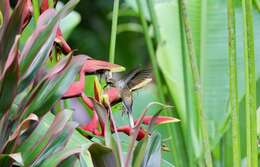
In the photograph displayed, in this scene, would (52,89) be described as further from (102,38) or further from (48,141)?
(102,38)

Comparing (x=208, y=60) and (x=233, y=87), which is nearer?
(x=233, y=87)

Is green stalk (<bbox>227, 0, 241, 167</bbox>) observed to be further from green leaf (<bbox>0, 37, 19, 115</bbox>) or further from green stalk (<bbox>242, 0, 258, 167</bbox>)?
green leaf (<bbox>0, 37, 19, 115</bbox>)

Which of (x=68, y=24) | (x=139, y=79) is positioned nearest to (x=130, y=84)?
(x=139, y=79)

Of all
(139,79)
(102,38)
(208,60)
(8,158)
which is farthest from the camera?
(102,38)

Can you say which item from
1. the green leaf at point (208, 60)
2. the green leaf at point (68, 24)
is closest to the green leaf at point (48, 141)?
the green leaf at point (208, 60)

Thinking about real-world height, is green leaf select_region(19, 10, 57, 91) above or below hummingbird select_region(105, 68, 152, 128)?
above

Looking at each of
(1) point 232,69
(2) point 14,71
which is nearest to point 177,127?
(1) point 232,69

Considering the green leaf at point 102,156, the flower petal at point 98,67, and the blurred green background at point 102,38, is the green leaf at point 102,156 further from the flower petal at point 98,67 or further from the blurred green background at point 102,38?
the blurred green background at point 102,38

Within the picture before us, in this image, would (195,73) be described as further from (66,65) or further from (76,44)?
(76,44)

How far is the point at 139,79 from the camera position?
0.73 meters

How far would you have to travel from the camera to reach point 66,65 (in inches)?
26.4

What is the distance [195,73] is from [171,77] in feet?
1.42

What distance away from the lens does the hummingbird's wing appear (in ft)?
2.38

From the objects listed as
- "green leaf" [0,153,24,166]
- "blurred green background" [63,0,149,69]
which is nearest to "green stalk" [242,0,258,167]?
"green leaf" [0,153,24,166]
